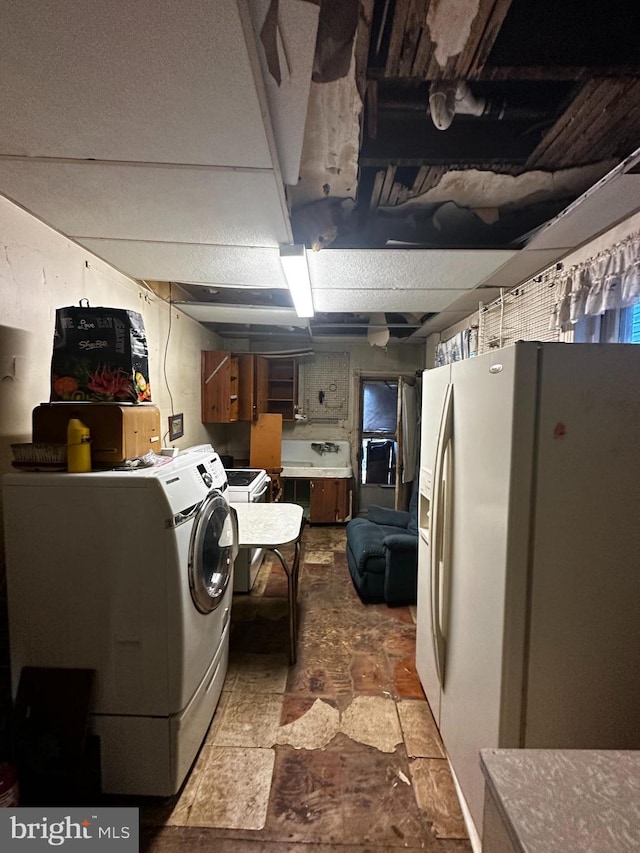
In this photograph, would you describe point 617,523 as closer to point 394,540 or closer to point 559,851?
point 559,851

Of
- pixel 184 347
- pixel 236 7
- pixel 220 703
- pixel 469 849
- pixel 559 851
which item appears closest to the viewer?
pixel 559 851

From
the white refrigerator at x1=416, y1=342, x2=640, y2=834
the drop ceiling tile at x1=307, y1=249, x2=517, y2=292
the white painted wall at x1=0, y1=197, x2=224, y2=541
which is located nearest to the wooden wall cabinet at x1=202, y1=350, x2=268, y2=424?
the white painted wall at x1=0, y1=197, x2=224, y2=541

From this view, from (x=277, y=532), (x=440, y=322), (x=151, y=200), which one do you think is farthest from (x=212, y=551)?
(x=440, y=322)

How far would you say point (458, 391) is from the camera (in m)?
1.43

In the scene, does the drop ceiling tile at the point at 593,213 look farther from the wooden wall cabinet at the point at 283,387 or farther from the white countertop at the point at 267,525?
the wooden wall cabinet at the point at 283,387

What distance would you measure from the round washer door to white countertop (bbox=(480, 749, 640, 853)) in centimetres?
115

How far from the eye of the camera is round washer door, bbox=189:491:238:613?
1.49 m

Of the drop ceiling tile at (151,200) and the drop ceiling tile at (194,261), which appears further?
the drop ceiling tile at (194,261)

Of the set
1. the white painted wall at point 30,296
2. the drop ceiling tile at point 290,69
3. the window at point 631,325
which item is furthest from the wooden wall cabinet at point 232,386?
the window at point 631,325

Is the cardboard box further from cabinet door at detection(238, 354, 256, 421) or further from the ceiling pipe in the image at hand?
cabinet door at detection(238, 354, 256, 421)

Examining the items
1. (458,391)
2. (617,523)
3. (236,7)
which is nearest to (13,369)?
(236,7)

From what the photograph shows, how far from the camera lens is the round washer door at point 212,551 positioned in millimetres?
1492

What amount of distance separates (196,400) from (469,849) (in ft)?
12.0

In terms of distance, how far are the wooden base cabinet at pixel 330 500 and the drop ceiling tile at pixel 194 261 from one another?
9.01ft
